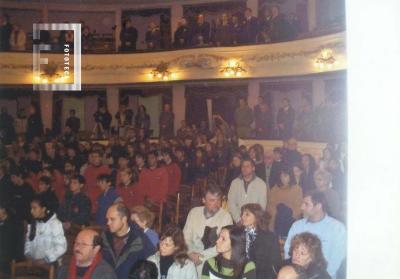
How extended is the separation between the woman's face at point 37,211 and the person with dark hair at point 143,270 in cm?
79

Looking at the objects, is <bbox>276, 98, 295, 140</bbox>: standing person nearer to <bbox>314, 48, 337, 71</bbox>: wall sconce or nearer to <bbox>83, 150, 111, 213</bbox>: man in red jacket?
<bbox>314, 48, 337, 71</bbox>: wall sconce

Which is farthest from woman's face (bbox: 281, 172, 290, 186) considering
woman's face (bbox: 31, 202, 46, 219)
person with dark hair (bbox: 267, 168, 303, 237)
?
woman's face (bbox: 31, 202, 46, 219)

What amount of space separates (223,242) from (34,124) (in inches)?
64.6

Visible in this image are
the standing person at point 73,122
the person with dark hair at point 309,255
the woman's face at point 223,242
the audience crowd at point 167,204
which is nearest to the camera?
the person with dark hair at point 309,255

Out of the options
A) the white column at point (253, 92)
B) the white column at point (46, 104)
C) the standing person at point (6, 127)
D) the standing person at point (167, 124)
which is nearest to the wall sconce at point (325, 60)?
the white column at point (253, 92)

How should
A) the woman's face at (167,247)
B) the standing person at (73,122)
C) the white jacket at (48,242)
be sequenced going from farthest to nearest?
the standing person at (73,122)
the white jacket at (48,242)
the woman's face at (167,247)

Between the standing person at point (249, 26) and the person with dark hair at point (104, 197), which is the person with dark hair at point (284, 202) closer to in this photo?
the standing person at point (249, 26)

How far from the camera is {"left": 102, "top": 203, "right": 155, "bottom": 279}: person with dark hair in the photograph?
12.6 feet

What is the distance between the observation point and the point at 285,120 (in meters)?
3.72

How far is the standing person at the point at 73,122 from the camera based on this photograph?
13.1 feet

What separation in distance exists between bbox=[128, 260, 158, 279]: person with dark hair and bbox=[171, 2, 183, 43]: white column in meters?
1.62

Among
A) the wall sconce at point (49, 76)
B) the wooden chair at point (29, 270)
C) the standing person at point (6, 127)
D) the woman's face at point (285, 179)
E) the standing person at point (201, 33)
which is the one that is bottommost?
the wooden chair at point (29, 270)

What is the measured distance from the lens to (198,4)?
13.0ft

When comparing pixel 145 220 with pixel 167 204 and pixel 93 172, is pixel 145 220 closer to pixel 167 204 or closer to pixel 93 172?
pixel 167 204
